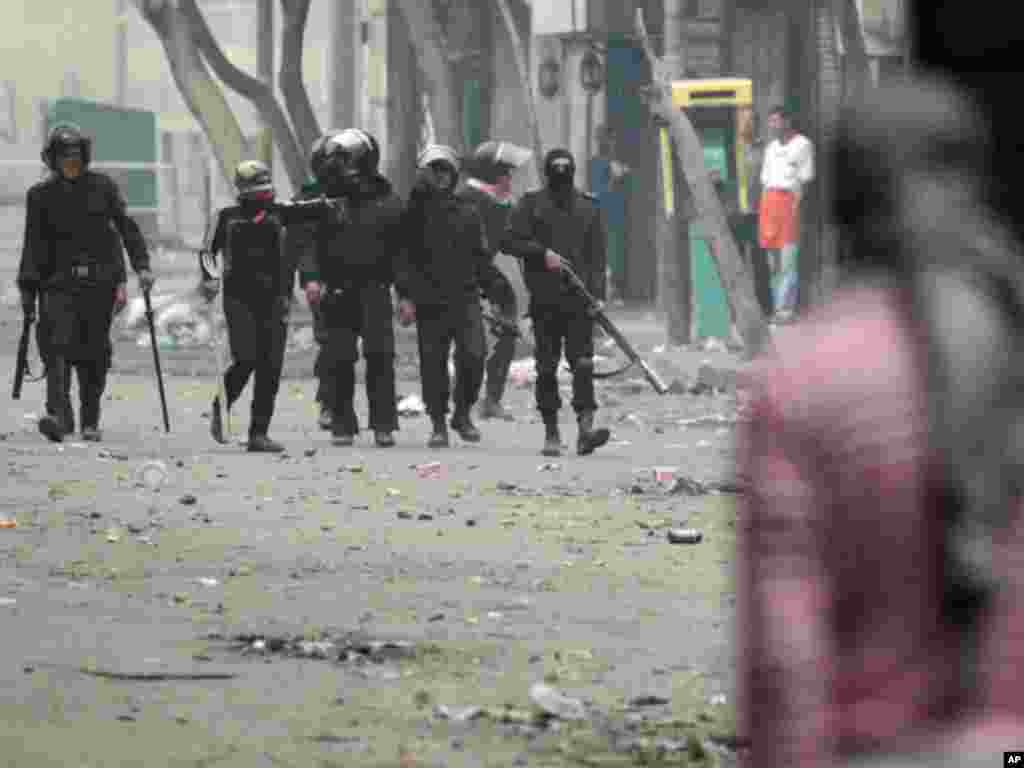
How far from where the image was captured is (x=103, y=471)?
15.2 m

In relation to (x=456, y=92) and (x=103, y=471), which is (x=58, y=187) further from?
(x=456, y=92)

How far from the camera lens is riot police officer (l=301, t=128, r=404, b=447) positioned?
55.8ft

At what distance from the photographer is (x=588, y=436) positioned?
53.1 feet

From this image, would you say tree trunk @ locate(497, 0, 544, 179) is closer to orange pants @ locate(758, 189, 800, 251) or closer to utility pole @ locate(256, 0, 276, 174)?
orange pants @ locate(758, 189, 800, 251)

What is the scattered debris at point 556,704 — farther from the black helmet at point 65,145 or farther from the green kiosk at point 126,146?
the green kiosk at point 126,146

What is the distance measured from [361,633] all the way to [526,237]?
301 inches

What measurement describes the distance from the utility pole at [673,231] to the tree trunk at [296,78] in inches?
159

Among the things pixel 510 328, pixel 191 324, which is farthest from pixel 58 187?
pixel 191 324

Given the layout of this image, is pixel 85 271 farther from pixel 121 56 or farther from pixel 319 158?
pixel 121 56

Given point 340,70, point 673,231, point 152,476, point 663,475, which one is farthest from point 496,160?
point 340,70

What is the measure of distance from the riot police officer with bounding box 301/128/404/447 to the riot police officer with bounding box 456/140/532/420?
5.93 ft

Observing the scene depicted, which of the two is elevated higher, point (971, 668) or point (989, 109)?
point (989, 109)

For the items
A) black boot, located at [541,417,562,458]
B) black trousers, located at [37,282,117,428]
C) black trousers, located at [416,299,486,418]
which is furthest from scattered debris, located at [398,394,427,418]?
black boot, located at [541,417,562,458]

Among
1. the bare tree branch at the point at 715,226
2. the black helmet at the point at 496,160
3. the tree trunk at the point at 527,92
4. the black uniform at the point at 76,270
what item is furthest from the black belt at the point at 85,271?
the tree trunk at the point at 527,92
